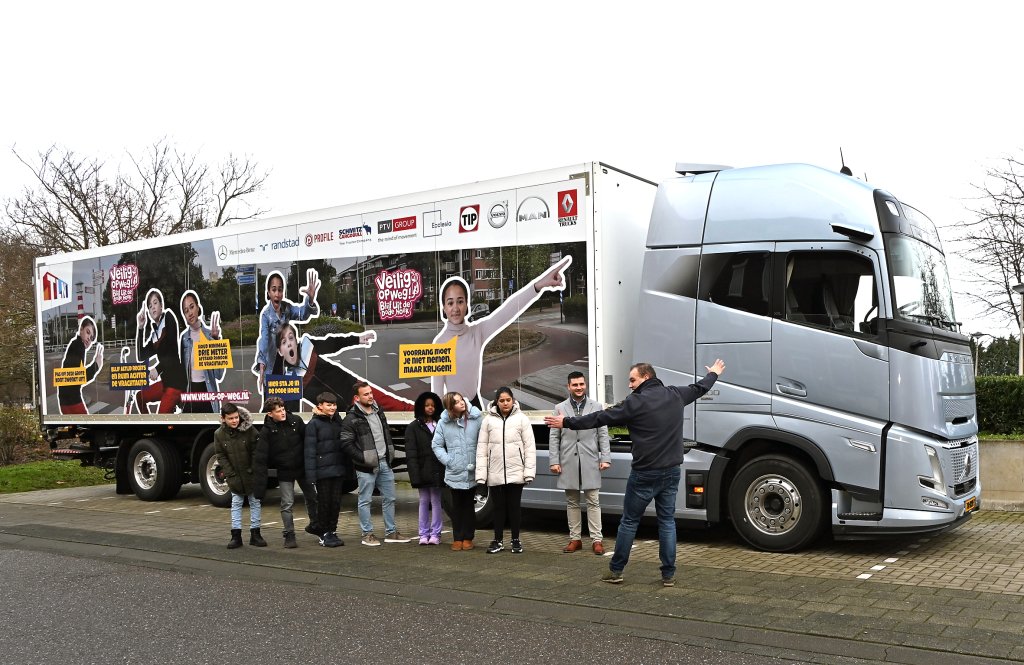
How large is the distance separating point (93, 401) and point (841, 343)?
11.4 meters

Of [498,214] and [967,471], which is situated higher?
[498,214]

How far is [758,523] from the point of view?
29.3ft

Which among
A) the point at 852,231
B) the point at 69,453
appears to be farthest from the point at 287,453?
the point at 69,453

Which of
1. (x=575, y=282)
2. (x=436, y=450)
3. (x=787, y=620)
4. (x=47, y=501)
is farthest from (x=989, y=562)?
(x=47, y=501)

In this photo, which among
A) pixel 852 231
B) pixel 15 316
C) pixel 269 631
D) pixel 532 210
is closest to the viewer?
pixel 269 631

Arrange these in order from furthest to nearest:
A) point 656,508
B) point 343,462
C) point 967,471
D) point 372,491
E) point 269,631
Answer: point 372,491, point 343,462, point 967,471, point 656,508, point 269,631

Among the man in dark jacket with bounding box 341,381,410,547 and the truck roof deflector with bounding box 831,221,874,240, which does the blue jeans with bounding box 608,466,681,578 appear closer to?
the truck roof deflector with bounding box 831,221,874,240

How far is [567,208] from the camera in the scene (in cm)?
962

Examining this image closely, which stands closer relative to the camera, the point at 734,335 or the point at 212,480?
the point at 734,335

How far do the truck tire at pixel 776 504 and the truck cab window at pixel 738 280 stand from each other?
4.74 feet

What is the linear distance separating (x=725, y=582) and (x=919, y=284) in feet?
11.1

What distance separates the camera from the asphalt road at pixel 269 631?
5773 mm

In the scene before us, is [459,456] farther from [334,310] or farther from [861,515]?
[861,515]

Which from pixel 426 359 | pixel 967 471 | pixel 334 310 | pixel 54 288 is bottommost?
pixel 967 471
